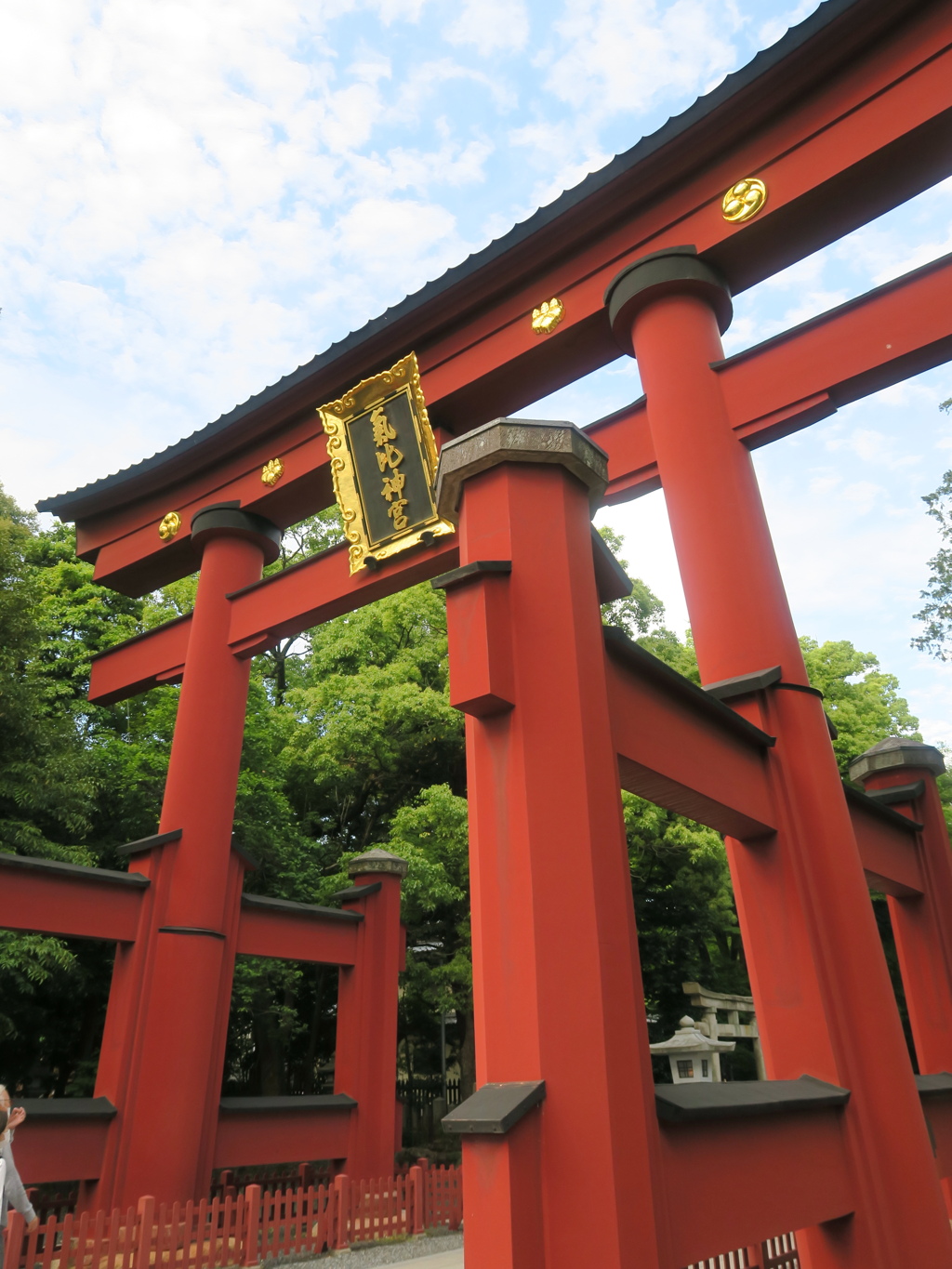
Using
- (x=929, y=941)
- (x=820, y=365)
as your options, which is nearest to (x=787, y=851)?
(x=929, y=941)

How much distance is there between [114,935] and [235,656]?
3.02 m

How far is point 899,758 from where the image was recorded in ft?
23.2

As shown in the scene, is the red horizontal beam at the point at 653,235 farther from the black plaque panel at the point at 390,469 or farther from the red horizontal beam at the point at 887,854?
the red horizontal beam at the point at 887,854

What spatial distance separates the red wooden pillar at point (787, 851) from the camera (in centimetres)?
365

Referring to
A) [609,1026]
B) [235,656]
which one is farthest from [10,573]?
[609,1026]

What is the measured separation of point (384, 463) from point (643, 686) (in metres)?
5.09

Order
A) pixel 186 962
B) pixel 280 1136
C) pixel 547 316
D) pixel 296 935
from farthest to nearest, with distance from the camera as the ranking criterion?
pixel 296 935 → pixel 280 1136 → pixel 186 962 → pixel 547 316

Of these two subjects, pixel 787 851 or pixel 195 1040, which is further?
pixel 195 1040

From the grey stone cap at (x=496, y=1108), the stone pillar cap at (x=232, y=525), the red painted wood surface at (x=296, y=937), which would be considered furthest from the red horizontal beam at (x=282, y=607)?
the grey stone cap at (x=496, y=1108)

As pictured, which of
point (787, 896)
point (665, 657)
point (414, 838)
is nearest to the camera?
point (787, 896)

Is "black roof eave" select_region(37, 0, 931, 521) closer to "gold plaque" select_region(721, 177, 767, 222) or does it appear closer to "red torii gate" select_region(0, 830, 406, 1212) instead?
"gold plaque" select_region(721, 177, 767, 222)

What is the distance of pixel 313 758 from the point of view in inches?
615

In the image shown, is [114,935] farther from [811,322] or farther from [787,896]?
[811,322]

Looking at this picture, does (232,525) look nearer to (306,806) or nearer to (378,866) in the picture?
(378,866)
